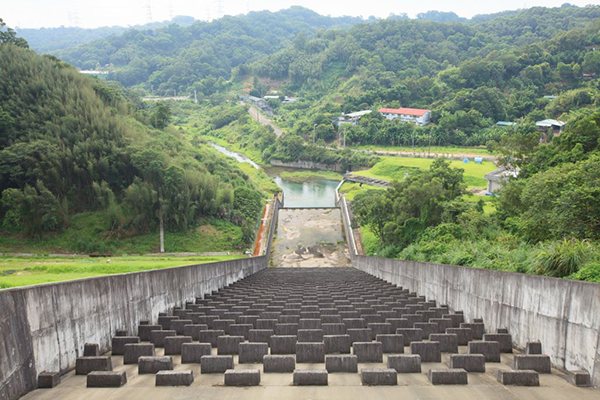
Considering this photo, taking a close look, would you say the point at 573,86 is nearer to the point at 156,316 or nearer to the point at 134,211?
the point at 134,211

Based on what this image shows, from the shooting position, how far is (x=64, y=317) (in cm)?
607

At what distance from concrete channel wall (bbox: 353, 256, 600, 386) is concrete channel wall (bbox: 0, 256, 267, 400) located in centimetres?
616

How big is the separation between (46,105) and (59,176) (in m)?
7.33

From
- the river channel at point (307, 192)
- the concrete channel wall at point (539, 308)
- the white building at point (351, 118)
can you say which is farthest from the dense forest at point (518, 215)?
the white building at point (351, 118)

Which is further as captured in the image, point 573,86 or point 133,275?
point 573,86

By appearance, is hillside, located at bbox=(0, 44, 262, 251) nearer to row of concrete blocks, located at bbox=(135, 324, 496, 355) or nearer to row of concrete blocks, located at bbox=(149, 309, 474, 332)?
row of concrete blocks, located at bbox=(149, 309, 474, 332)

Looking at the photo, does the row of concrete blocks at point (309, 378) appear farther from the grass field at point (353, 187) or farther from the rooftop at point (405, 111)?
the rooftop at point (405, 111)

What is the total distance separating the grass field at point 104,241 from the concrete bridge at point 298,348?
27.4m

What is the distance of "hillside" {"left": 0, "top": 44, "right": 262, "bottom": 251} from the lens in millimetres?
33969

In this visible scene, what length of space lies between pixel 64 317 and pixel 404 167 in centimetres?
6246

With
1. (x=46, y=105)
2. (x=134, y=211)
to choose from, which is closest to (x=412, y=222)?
(x=134, y=211)

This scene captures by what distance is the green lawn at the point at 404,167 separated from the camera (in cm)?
5919

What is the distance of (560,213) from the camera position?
14180 mm

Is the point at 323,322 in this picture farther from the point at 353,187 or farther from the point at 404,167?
the point at 404,167
